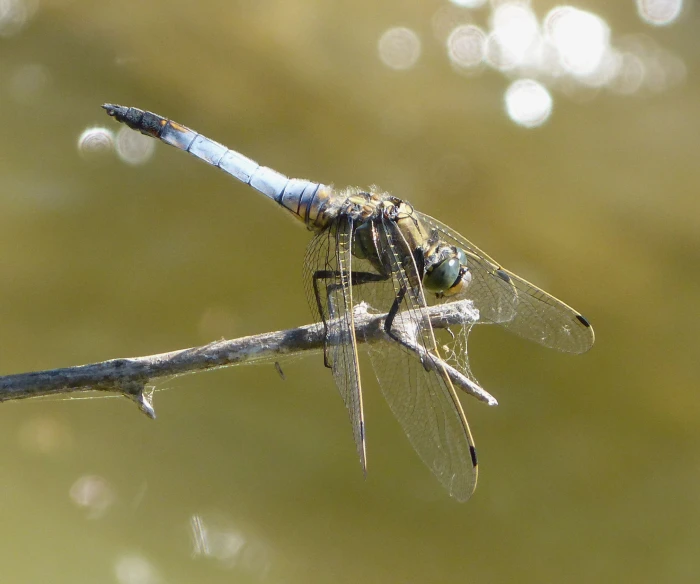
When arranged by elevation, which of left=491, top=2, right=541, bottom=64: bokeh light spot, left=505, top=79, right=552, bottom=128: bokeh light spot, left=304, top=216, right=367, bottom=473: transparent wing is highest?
left=491, top=2, right=541, bottom=64: bokeh light spot

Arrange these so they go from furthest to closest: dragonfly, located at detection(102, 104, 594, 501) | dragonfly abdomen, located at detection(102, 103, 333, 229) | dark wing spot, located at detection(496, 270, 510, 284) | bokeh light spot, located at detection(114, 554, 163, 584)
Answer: bokeh light spot, located at detection(114, 554, 163, 584) < dragonfly abdomen, located at detection(102, 103, 333, 229) < dark wing spot, located at detection(496, 270, 510, 284) < dragonfly, located at detection(102, 104, 594, 501)

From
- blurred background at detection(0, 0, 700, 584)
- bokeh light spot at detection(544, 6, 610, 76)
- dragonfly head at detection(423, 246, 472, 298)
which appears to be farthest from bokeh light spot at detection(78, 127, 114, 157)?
bokeh light spot at detection(544, 6, 610, 76)

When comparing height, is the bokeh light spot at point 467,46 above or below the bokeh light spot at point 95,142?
above

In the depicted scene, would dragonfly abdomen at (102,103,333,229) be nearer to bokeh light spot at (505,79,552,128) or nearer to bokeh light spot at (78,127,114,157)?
bokeh light spot at (78,127,114,157)

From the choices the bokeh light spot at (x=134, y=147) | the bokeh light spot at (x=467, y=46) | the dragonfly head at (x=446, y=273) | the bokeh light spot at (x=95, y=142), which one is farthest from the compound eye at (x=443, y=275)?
the bokeh light spot at (x=95, y=142)

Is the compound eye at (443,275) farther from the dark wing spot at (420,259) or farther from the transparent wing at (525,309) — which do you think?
the transparent wing at (525,309)

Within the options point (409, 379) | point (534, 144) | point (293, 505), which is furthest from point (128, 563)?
point (534, 144)

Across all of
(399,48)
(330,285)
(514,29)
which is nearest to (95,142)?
(399,48)
